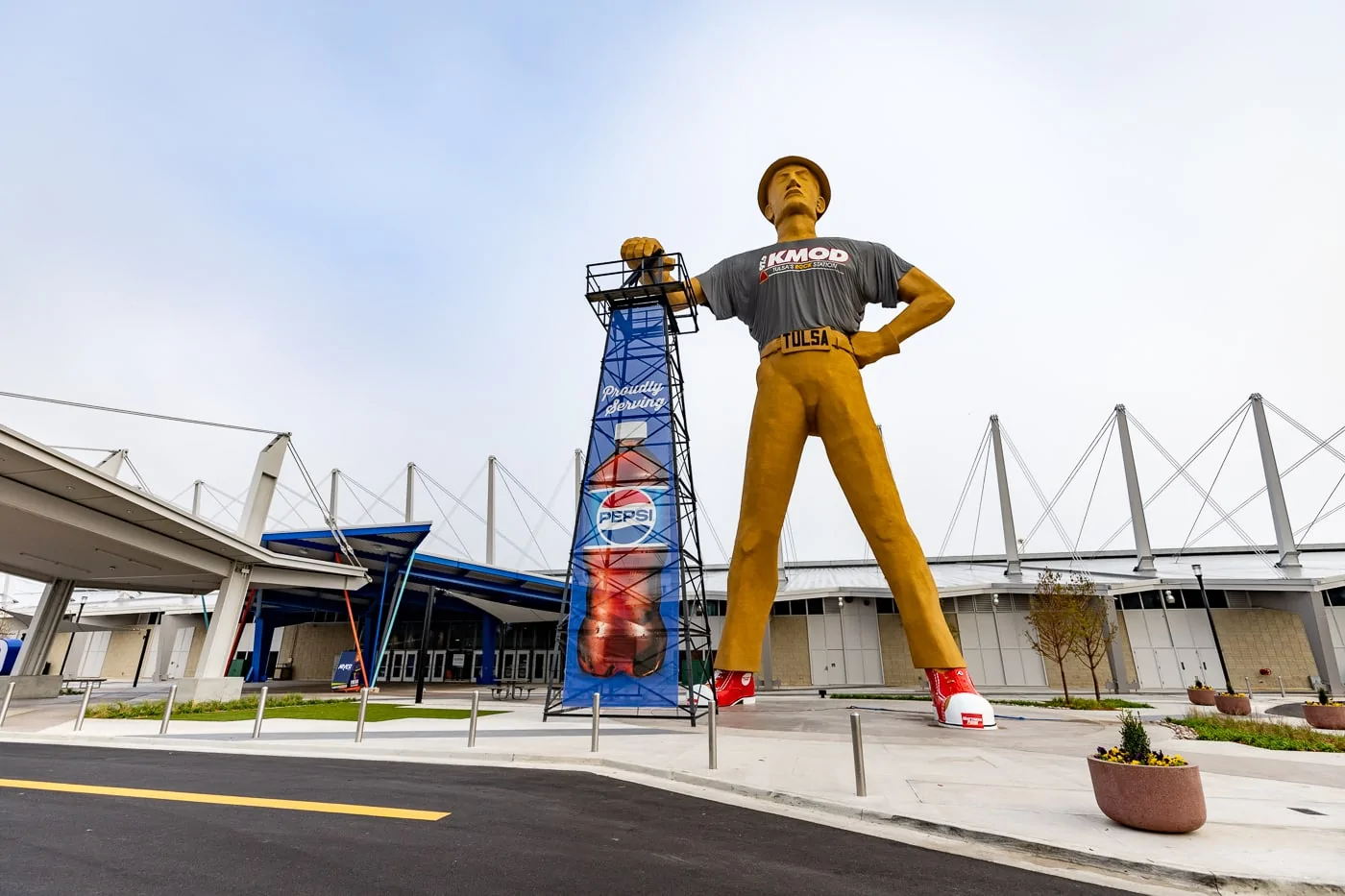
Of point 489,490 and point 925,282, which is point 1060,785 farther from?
point 489,490

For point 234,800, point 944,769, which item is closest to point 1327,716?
point 944,769

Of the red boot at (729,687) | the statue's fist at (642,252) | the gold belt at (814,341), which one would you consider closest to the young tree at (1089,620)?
the red boot at (729,687)

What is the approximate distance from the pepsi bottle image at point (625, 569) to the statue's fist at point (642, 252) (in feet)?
15.5

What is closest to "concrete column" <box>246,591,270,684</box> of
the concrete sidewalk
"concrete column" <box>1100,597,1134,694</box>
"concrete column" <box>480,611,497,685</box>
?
"concrete column" <box>480,611,497,685</box>

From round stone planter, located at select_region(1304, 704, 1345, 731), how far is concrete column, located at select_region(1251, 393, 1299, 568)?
21.5 m

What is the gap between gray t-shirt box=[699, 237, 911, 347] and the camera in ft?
53.1

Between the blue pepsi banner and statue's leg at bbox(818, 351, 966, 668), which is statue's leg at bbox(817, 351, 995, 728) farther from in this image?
the blue pepsi banner

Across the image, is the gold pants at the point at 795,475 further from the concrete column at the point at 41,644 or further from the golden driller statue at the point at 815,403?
the concrete column at the point at 41,644

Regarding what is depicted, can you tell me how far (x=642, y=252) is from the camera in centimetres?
1797

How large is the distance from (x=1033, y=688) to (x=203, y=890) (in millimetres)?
32547

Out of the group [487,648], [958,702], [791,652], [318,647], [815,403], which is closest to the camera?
[958,702]

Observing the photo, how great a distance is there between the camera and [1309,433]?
3575cm

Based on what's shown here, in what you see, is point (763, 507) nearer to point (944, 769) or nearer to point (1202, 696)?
point (944, 769)

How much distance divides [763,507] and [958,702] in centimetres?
592
